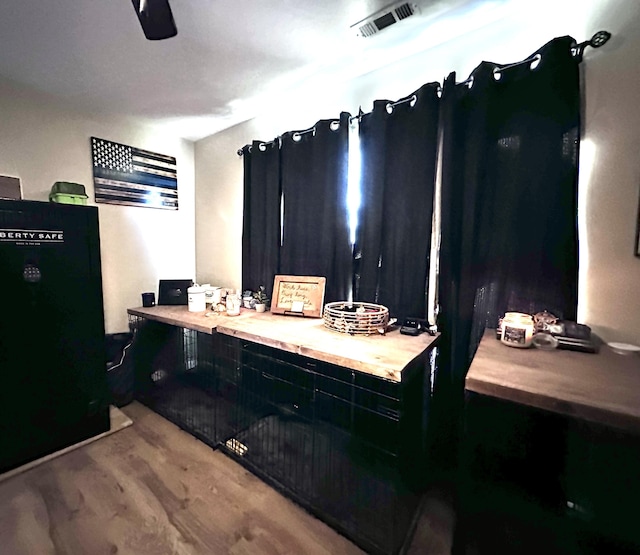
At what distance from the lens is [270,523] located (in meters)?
1.29

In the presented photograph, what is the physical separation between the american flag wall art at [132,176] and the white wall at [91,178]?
0.16 feet

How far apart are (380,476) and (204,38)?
7.85ft

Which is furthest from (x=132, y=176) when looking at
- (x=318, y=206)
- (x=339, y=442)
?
(x=339, y=442)

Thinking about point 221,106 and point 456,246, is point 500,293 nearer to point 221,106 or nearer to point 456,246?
point 456,246

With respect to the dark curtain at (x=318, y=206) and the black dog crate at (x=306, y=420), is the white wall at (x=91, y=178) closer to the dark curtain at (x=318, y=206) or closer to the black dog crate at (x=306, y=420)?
the black dog crate at (x=306, y=420)

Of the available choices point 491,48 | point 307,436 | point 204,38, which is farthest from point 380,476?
point 204,38

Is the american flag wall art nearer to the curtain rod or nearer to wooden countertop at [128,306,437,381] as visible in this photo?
wooden countertop at [128,306,437,381]

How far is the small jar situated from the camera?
107 cm

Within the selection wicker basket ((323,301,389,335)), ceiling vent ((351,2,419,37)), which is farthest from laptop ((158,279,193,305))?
ceiling vent ((351,2,419,37))

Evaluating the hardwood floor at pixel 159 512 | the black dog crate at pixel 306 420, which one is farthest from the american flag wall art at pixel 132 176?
the hardwood floor at pixel 159 512

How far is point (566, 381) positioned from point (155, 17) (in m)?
1.64

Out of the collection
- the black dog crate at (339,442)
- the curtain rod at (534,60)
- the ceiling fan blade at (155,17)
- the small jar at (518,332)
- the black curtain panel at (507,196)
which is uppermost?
the curtain rod at (534,60)

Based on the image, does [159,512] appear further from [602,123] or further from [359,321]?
[602,123]

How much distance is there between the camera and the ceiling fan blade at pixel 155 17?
0.90 metres
